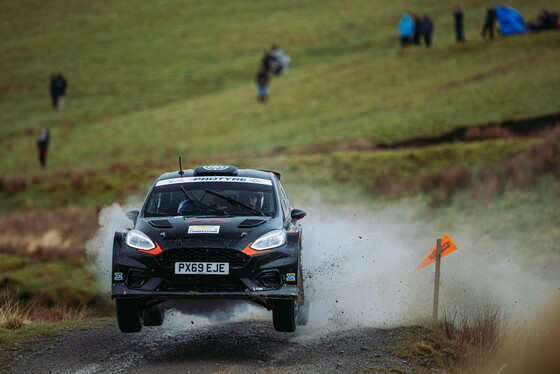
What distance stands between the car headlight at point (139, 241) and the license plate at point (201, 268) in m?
0.42

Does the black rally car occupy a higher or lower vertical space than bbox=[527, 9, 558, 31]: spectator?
lower

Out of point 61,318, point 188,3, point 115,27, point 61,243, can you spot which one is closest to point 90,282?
point 61,243

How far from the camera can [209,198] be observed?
1053 centimetres

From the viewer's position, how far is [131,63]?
234 feet

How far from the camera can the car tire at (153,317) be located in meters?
10.4

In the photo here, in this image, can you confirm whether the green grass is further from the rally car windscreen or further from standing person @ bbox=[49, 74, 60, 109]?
standing person @ bbox=[49, 74, 60, 109]

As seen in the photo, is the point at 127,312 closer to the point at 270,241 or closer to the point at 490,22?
the point at 270,241

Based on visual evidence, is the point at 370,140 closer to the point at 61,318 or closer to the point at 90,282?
the point at 90,282

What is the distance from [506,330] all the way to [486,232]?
12370mm

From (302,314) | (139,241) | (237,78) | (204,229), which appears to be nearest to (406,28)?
(237,78)

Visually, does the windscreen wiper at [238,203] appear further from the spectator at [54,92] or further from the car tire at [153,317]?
the spectator at [54,92]

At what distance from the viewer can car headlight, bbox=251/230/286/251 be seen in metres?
9.00

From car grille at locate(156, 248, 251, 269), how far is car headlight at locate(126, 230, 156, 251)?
27 centimetres

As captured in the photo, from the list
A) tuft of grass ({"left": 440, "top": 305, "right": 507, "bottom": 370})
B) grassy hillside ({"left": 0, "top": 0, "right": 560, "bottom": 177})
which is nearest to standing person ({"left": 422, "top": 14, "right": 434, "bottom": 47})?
grassy hillside ({"left": 0, "top": 0, "right": 560, "bottom": 177})
